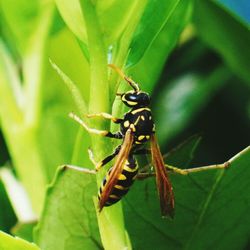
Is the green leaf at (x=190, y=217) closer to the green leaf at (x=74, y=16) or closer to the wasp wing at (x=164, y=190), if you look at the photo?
the wasp wing at (x=164, y=190)

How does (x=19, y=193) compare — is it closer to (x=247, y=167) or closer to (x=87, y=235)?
(x=87, y=235)

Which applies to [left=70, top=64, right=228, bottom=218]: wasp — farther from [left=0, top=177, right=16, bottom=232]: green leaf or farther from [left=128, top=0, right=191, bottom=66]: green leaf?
[left=0, top=177, right=16, bottom=232]: green leaf

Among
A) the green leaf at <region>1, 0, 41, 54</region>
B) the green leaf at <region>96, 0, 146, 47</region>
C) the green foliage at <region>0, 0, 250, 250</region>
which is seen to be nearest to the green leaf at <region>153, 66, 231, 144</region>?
the green foliage at <region>0, 0, 250, 250</region>

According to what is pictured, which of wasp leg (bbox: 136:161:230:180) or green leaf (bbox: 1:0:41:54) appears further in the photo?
green leaf (bbox: 1:0:41:54)

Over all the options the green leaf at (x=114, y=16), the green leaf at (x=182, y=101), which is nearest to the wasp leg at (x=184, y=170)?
the green leaf at (x=114, y=16)

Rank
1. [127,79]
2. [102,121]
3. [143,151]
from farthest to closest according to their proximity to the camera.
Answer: [143,151], [127,79], [102,121]

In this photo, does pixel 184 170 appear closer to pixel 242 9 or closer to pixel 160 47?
pixel 160 47

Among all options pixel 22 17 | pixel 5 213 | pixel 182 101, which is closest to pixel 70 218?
pixel 5 213
